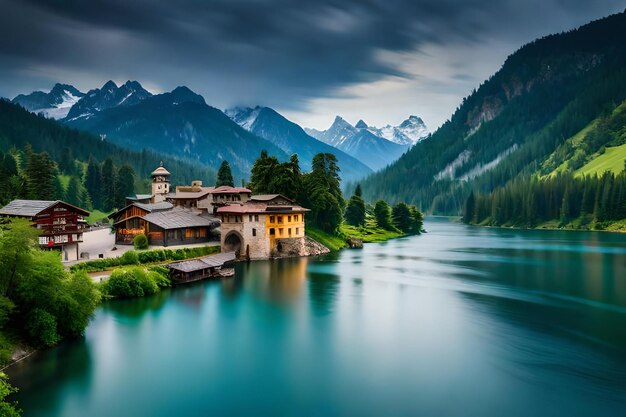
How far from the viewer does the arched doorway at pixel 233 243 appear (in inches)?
2975

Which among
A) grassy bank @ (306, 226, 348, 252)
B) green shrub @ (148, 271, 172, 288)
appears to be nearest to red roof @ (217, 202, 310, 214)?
grassy bank @ (306, 226, 348, 252)

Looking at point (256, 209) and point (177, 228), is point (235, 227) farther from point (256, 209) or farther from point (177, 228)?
point (177, 228)

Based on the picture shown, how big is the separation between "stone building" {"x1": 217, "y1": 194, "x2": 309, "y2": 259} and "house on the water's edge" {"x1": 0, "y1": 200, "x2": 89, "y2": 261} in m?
22.8

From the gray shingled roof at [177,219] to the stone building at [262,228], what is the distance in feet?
10.0

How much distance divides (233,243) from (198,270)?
17.8 metres

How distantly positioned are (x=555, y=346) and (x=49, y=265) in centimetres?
3347

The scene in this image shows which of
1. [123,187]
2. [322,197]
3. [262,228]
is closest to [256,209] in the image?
[262,228]

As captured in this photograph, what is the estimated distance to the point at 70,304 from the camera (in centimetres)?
3300

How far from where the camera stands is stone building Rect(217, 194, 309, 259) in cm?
7581

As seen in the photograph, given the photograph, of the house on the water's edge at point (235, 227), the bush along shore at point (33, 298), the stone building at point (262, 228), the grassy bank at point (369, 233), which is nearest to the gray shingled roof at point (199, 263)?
the stone building at point (262, 228)

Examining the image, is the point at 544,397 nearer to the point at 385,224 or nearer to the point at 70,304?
the point at 70,304

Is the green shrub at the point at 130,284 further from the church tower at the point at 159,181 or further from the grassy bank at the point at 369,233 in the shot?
the church tower at the point at 159,181

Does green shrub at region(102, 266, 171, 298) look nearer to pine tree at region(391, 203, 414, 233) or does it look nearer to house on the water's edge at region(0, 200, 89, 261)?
house on the water's edge at region(0, 200, 89, 261)

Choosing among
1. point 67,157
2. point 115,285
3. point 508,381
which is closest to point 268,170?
point 115,285
